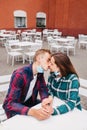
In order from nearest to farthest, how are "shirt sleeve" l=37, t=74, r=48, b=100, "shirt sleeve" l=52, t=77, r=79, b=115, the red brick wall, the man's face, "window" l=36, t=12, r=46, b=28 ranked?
1. "shirt sleeve" l=52, t=77, r=79, b=115
2. the man's face
3. "shirt sleeve" l=37, t=74, r=48, b=100
4. the red brick wall
5. "window" l=36, t=12, r=46, b=28

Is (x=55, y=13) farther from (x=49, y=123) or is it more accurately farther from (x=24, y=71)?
(x=49, y=123)

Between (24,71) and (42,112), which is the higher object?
(24,71)

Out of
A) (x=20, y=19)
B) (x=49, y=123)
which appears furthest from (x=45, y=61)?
(x=20, y=19)

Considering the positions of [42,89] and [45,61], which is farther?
[42,89]

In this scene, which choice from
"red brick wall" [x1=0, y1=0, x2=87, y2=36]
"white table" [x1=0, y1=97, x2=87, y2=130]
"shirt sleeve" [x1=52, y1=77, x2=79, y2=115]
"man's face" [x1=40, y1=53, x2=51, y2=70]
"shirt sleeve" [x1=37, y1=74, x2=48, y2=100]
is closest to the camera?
"white table" [x1=0, y1=97, x2=87, y2=130]

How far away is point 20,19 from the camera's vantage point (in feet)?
46.1

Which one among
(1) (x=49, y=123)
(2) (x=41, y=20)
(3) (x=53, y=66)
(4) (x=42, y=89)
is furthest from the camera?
(2) (x=41, y=20)

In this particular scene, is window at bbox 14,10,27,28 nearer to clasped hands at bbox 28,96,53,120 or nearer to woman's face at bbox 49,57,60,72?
woman's face at bbox 49,57,60,72

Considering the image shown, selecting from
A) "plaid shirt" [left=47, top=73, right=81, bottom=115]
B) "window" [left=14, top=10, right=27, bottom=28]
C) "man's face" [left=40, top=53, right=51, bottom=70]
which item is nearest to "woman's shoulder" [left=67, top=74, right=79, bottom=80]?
"plaid shirt" [left=47, top=73, right=81, bottom=115]

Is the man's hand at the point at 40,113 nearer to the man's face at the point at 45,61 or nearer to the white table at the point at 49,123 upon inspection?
the white table at the point at 49,123

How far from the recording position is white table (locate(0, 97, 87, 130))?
1285mm

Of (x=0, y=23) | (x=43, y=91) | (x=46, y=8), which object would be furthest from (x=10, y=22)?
(x=43, y=91)

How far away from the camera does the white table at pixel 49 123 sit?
4.22 ft

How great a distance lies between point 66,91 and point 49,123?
0.47 metres
